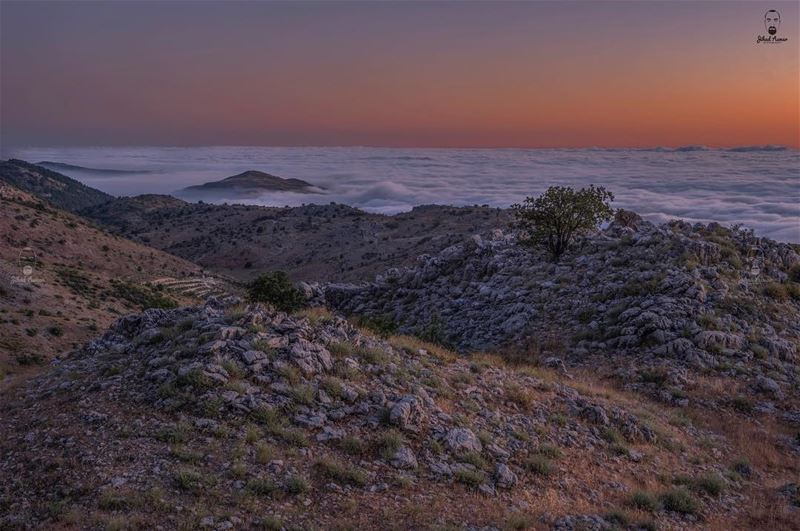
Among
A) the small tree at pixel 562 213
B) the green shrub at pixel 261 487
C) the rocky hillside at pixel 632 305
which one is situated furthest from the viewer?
the small tree at pixel 562 213

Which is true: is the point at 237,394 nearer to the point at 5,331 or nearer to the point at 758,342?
the point at 758,342

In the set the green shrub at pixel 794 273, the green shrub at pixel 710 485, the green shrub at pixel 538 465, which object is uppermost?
the green shrub at pixel 794 273

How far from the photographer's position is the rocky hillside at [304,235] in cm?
6612

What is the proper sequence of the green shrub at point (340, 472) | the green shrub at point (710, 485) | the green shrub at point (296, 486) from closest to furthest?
the green shrub at point (296, 486), the green shrub at point (340, 472), the green shrub at point (710, 485)

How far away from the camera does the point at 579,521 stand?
8.24m

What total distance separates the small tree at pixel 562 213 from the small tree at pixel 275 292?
34.5ft

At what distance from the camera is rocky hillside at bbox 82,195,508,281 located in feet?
217

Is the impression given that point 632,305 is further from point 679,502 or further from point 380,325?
point 679,502

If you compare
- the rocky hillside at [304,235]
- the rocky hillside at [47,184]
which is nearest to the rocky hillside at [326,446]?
the rocky hillside at [304,235]

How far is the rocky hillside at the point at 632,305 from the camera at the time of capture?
16.7m

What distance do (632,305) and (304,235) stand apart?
254ft

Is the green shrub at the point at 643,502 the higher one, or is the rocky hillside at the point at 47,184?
the rocky hillside at the point at 47,184

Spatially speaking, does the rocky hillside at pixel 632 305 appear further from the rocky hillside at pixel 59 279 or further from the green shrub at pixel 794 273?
the rocky hillside at pixel 59 279

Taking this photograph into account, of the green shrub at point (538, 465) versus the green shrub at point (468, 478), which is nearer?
the green shrub at point (468, 478)
